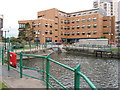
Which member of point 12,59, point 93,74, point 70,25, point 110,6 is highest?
point 110,6

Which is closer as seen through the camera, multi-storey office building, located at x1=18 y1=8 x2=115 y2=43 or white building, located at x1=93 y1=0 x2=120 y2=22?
multi-storey office building, located at x1=18 y1=8 x2=115 y2=43

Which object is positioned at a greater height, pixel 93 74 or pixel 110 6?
pixel 110 6

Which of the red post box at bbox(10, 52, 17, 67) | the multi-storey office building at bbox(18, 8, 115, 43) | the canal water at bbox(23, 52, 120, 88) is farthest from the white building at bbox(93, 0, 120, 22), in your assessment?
the red post box at bbox(10, 52, 17, 67)

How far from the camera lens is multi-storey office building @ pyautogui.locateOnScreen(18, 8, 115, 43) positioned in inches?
2517

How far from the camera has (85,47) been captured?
43.8m

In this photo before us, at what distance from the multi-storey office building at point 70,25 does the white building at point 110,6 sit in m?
40.9

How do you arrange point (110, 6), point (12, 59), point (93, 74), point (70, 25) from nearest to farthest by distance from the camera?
1. point (12, 59)
2. point (93, 74)
3. point (70, 25)
4. point (110, 6)

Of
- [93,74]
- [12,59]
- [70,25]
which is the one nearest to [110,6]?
[70,25]

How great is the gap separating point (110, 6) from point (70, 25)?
5504 centimetres

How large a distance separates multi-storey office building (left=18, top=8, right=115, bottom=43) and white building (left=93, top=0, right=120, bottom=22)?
134ft

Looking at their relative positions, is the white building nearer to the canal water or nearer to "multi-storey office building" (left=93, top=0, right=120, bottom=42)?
"multi-storey office building" (left=93, top=0, right=120, bottom=42)

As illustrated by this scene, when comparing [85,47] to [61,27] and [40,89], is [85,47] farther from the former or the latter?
[40,89]

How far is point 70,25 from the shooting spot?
73.4 meters

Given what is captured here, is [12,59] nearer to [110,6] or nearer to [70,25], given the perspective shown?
[70,25]
